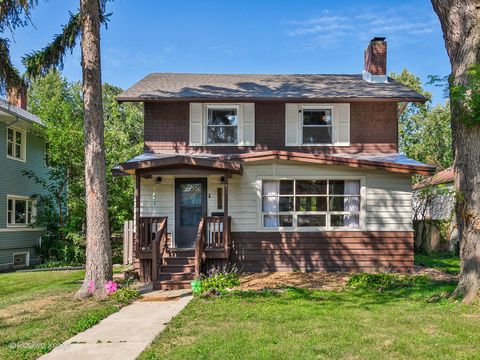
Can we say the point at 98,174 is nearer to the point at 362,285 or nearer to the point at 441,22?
the point at 362,285

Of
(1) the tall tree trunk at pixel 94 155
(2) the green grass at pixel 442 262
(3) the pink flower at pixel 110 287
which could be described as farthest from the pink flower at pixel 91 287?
(2) the green grass at pixel 442 262

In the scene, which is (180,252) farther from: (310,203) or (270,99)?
(270,99)

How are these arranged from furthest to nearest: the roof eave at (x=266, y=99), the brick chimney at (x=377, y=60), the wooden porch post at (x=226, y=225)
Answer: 1. the brick chimney at (x=377, y=60)
2. the roof eave at (x=266, y=99)
3. the wooden porch post at (x=226, y=225)

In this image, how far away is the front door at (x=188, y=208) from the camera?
12.1 meters

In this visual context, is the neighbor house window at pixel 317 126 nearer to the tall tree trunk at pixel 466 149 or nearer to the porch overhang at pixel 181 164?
the porch overhang at pixel 181 164

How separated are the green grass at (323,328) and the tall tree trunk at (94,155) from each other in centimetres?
216

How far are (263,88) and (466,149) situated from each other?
725 centimetres

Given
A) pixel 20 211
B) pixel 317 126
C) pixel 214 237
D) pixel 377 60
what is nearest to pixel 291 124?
pixel 317 126

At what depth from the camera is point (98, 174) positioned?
8.88m

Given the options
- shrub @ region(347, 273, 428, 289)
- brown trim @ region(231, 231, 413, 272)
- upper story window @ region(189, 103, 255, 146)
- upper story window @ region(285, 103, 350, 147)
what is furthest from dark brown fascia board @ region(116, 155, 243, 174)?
shrub @ region(347, 273, 428, 289)

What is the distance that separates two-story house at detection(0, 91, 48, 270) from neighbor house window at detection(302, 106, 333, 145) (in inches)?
385

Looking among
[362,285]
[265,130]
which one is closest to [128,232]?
[265,130]

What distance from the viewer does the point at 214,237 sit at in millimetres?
10961

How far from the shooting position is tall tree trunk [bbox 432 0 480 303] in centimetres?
740
